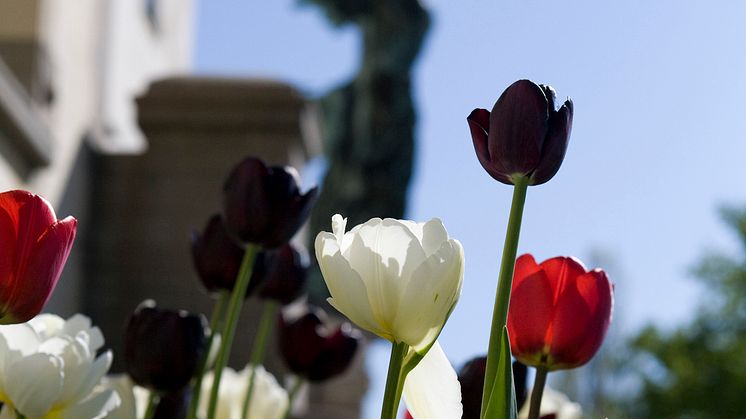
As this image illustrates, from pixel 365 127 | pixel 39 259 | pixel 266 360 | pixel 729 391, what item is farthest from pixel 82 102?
pixel 729 391

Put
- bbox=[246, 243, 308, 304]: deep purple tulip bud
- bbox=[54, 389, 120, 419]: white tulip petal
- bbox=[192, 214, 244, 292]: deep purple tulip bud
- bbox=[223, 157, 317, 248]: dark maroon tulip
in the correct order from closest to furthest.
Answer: bbox=[54, 389, 120, 419]: white tulip petal
bbox=[223, 157, 317, 248]: dark maroon tulip
bbox=[192, 214, 244, 292]: deep purple tulip bud
bbox=[246, 243, 308, 304]: deep purple tulip bud

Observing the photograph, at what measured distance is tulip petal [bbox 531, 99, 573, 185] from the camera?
2.31 feet

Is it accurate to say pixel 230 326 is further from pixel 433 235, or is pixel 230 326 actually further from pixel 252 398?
pixel 252 398

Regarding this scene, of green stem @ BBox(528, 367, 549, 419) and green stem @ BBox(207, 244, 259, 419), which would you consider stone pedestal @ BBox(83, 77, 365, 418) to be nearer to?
green stem @ BBox(207, 244, 259, 419)

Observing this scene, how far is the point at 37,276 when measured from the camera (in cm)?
73

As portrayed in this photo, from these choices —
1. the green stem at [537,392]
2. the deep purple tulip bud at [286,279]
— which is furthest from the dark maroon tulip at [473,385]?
the deep purple tulip bud at [286,279]

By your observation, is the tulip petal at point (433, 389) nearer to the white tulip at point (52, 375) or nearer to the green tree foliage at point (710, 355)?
the white tulip at point (52, 375)

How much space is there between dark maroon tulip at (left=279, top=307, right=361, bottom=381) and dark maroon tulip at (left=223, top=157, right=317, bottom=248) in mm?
357

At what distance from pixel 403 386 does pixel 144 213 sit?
507 centimetres

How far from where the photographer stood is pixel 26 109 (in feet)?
16.0

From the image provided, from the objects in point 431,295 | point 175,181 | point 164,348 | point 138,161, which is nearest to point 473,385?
point 431,295

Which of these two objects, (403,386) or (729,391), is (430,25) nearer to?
(403,386)

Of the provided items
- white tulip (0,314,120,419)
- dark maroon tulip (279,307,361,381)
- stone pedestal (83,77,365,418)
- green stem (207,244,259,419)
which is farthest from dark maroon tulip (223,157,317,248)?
stone pedestal (83,77,365,418)

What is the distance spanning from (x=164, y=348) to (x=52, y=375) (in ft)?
0.39
